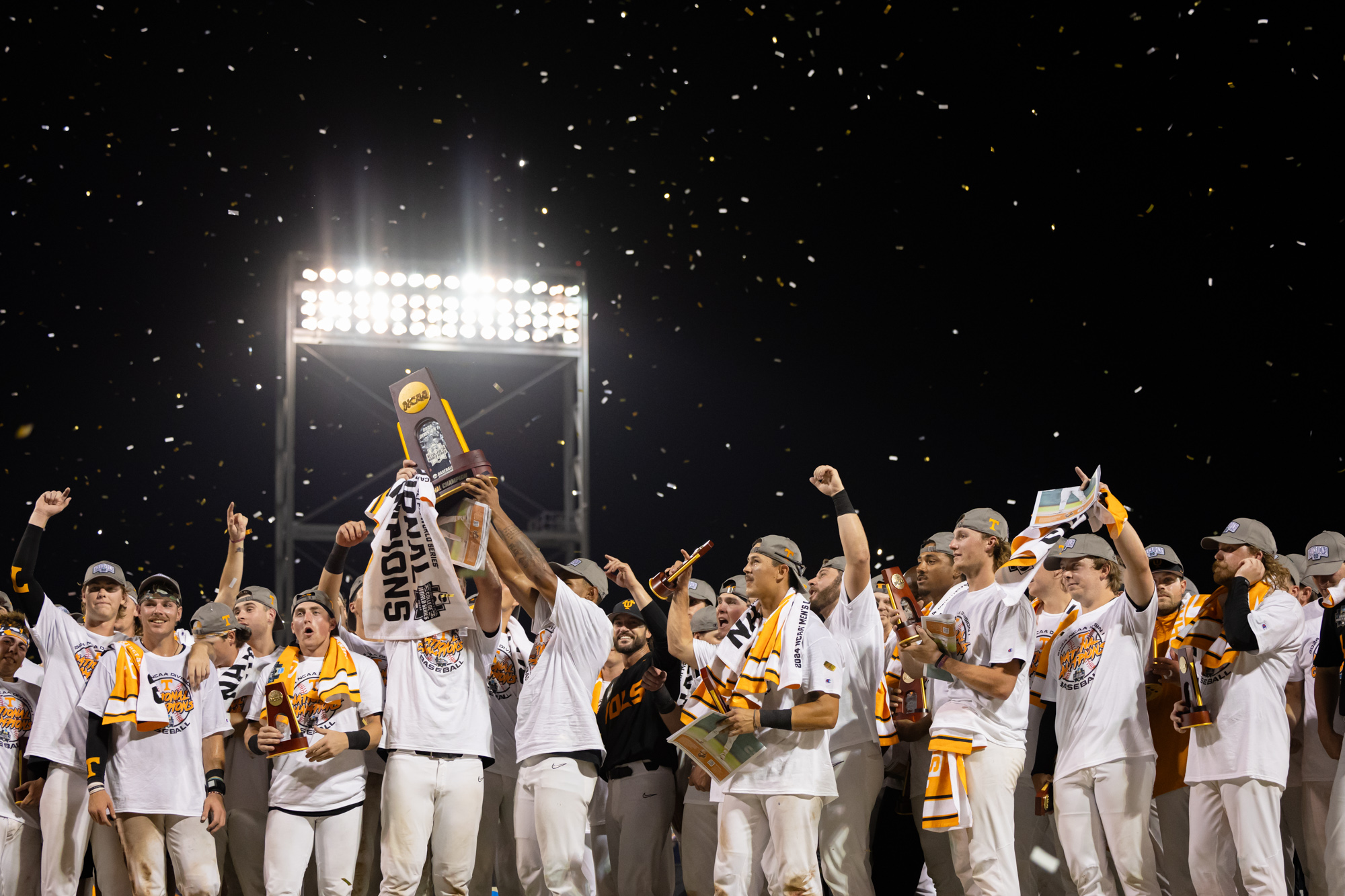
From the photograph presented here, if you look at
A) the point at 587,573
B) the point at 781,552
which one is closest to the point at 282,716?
the point at 587,573

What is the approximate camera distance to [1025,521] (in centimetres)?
1703

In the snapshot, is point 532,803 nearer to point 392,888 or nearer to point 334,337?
point 392,888

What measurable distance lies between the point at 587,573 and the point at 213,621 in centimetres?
213

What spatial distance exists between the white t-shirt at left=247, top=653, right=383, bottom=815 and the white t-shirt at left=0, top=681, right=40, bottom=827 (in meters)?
1.64

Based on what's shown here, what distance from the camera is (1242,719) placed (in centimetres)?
564

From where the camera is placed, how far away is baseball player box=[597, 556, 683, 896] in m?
6.39

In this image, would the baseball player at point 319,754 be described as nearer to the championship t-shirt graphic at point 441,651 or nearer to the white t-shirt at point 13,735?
the championship t-shirt graphic at point 441,651

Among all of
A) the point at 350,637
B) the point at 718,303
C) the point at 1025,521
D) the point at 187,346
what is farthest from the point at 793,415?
the point at 350,637

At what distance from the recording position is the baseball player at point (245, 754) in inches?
255

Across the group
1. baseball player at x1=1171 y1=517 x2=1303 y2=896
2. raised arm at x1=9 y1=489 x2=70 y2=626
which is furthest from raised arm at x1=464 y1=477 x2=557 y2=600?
baseball player at x1=1171 y1=517 x2=1303 y2=896

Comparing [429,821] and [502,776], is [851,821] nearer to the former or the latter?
[502,776]

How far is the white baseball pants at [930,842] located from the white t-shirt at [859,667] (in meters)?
0.36

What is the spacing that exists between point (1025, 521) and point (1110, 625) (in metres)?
11.5

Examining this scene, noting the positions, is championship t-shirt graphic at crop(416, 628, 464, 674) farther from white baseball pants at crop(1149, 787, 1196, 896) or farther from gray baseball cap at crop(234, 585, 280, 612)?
white baseball pants at crop(1149, 787, 1196, 896)
